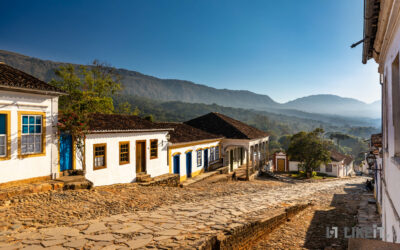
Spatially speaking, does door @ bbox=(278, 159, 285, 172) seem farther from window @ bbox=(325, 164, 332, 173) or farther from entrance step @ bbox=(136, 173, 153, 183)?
entrance step @ bbox=(136, 173, 153, 183)

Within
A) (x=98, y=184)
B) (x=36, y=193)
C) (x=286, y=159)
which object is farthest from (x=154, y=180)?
(x=286, y=159)

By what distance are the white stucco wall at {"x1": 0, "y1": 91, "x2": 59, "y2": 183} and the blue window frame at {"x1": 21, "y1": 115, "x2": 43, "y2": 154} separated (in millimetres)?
232

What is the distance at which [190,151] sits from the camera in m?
20.4

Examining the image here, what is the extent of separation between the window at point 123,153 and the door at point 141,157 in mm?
1023

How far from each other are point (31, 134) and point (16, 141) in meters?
0.55

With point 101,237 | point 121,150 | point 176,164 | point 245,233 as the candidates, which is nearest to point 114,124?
point 121,150

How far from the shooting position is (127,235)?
20.0 feet

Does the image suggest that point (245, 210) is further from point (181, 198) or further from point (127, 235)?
point (127, 235)

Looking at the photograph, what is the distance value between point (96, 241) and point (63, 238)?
767mm

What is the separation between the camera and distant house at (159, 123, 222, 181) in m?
18.6

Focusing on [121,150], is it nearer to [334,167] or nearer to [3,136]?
[3,136]

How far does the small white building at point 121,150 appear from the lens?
488 inches

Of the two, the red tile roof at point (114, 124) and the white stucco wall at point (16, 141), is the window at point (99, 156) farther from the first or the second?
the white stucco wall at point (16, 141)

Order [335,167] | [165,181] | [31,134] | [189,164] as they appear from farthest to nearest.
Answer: [335,167] → [189,164] → [165,181] → [31,134]
